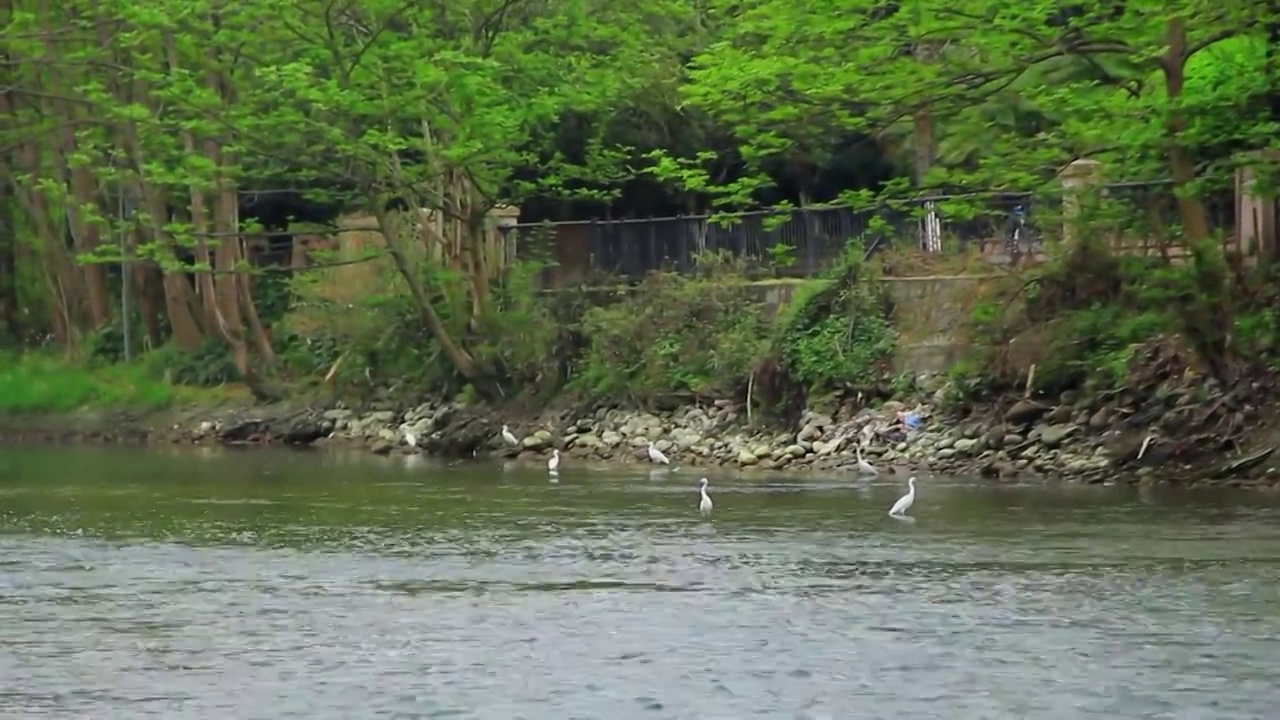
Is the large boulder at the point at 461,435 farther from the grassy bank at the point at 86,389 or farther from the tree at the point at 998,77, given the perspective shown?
the tree at the point at 998,77

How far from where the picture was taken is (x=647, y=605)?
19047mm

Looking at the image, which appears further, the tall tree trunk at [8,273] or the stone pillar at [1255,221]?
the tall tree trunk at [8,273]

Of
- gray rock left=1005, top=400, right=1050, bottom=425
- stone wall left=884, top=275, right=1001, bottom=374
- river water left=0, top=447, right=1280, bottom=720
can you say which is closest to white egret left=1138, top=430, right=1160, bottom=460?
river water left=0, top=447, right=1280, bottom=720

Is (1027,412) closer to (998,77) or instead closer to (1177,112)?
(998,77)

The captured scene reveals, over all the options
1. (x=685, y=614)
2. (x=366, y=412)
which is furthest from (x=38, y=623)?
(x=366, y=412)

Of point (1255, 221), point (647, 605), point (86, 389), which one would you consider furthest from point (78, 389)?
point (647, 605)

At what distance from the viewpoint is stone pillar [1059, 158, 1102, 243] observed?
3238 centimetres

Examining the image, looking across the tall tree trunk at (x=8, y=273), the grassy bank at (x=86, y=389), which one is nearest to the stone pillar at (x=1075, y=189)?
the grassy bank at (x=86, y=389)

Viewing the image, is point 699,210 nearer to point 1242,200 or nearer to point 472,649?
point 1242,200

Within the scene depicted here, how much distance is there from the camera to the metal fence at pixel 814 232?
109ft

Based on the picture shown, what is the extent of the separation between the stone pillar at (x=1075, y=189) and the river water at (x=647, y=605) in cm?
495

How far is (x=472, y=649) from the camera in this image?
1673 centimetres

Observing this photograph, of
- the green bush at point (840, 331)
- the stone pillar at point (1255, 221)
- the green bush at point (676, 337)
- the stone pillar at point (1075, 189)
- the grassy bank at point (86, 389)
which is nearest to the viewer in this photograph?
the stone pillar at point (1255, 221)

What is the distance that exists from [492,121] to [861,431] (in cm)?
891
